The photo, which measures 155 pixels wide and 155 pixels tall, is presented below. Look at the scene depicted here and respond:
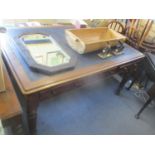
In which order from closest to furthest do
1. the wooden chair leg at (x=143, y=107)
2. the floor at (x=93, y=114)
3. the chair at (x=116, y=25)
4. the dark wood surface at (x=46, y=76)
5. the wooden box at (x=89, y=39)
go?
the dark wood surface at (x=46, y=76) → the wooden box at (x=89, y=39) → the floor at (x=93, y=114) → the wooden chair leg at (x=143, y=107) → the chair at (x=116, y=25)

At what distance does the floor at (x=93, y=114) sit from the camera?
1386 mm

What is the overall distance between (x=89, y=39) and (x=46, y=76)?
58 centimetres

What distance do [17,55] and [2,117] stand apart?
1.25ft

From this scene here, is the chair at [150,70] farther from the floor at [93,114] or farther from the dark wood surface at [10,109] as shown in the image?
the dark wood surface at [10,109]

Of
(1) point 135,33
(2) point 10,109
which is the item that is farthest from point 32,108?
(1) point 135,33

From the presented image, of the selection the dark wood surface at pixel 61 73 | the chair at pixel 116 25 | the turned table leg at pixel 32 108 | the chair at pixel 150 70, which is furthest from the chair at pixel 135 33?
the turned table leg at pixel 32 108

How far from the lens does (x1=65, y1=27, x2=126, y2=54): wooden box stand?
42.8 inches

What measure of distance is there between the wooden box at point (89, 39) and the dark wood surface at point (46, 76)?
5cm

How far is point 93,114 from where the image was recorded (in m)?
1.53
